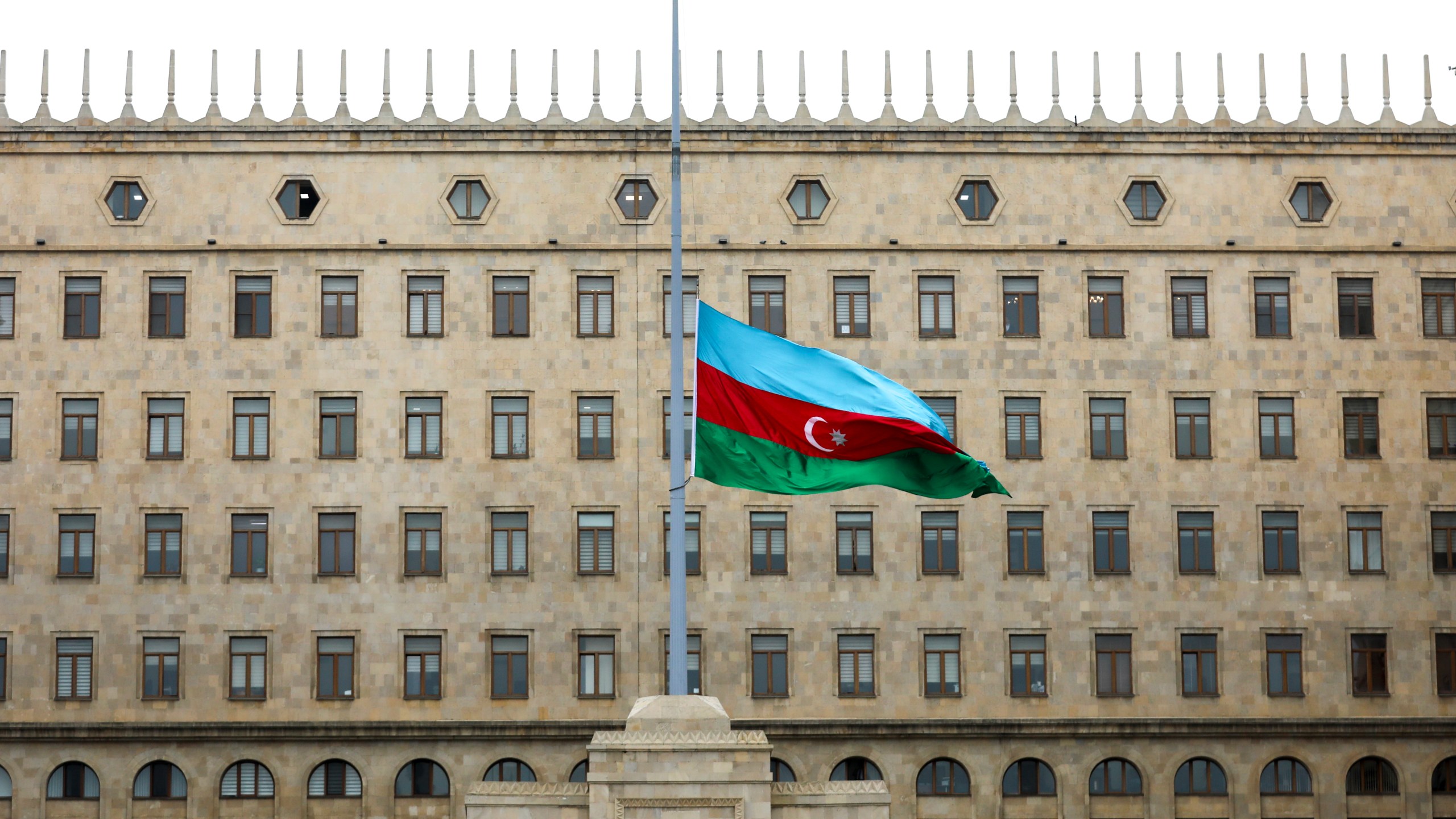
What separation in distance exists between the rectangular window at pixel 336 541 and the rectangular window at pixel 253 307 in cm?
586

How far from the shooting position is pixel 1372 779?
55.1 meters

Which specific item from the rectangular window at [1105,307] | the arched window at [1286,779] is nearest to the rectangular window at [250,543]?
the rectangular window at [1105,307]

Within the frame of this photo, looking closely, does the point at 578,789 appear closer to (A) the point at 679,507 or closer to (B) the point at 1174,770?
(A) the point at 679,507

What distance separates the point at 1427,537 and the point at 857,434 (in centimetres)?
3130

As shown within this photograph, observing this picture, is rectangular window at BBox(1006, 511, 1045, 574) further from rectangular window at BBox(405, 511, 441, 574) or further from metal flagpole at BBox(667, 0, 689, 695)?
metal flagpole at BBox(667, 0, 689, 695)

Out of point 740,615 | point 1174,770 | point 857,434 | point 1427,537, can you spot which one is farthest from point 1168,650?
point 857,434

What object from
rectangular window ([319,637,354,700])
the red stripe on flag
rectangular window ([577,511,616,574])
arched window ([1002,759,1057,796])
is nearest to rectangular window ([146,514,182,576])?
rectangular window ([319,637,354,700])

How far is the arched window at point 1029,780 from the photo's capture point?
54688 mm

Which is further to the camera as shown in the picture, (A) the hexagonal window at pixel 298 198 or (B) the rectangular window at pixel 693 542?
(A) the hexagonal window at pixel 298 198

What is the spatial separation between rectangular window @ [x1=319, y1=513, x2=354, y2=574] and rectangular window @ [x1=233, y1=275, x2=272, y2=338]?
5.86 meters

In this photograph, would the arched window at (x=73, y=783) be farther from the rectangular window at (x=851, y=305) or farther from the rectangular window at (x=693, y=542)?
the rectangular window at (x=851, y=305)

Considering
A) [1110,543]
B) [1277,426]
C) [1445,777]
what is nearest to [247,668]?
[1110,543]

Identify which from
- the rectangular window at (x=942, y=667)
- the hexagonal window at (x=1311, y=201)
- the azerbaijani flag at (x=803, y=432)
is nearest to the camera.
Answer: the azerbaijani flag at (x=803, y=432)

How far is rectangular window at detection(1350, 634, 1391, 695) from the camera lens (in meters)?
55.5
